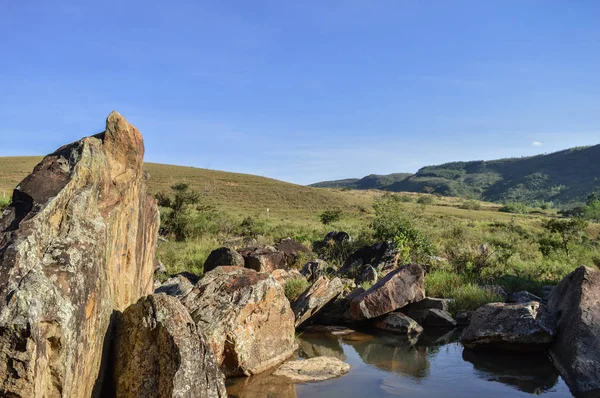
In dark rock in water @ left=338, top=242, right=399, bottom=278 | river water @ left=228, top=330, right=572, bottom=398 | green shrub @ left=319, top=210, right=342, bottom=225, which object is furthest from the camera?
green shrub @ left=319, top=210, right=342, bottom=225

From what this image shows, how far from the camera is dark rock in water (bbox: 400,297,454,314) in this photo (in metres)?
13.4

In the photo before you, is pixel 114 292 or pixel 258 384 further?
pixel 258 384

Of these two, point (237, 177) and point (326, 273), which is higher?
point (237, 177)

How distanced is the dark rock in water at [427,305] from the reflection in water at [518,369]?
8.75 ft

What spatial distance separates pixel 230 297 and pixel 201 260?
10638 millimetres

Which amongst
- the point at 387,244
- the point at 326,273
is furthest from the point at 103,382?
the point at 387,244

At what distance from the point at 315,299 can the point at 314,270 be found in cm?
428

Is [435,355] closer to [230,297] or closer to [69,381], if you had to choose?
[230,297]

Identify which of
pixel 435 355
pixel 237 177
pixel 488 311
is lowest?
pixel 435 355

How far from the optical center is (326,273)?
55.1 ft

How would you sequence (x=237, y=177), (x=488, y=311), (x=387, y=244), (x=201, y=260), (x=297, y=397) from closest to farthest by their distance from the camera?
(x=297, y=397) → (x=488, y=311) → (x=387, y=244) → (x=201, y=260) → (x=237, y=177)

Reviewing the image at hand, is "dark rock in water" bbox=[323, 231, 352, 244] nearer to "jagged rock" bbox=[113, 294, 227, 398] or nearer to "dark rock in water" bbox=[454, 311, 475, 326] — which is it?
"dark rock in water" bbox=[454, 311, 475, 326]

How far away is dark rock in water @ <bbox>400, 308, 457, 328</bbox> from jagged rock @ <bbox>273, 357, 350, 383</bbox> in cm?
422

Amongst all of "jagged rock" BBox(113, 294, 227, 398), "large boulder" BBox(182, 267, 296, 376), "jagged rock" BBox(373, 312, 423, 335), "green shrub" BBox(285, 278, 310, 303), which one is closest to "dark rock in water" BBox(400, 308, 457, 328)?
"jagged rock" BBox(373, 312, 423, 335)
